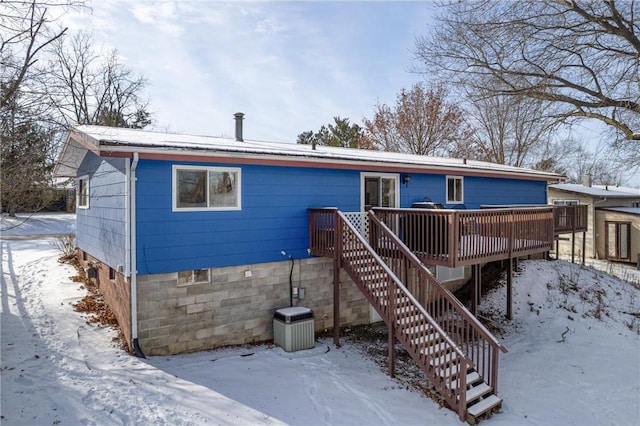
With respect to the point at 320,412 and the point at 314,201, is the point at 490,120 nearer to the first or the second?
the point at 314,201

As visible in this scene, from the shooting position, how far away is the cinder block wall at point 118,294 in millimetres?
7230

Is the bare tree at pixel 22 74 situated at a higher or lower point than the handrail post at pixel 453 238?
higher

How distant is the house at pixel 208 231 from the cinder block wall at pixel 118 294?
4 cm

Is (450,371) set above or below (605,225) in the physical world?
below

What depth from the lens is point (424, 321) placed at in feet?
23.5

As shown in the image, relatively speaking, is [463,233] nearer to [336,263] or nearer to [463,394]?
Answer: [336,263]

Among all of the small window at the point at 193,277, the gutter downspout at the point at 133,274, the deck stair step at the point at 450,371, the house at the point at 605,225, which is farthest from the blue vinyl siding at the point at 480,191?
the house at the point at 605,225

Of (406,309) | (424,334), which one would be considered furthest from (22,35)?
(424,334)

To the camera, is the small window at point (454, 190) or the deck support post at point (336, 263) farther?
the small window at point (454, 190)

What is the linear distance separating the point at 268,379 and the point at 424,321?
298cm

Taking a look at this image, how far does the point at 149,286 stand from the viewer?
7254 millimetres

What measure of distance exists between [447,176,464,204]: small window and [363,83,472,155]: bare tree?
640 inches

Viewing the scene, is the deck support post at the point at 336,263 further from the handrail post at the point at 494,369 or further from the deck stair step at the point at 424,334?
the handrail post at the point at 494,369

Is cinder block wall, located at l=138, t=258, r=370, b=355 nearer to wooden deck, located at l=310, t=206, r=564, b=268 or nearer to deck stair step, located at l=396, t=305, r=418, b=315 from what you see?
wooden deck, located at l=310, t=206, r=564, b=268
